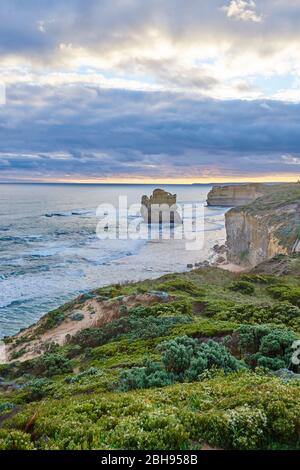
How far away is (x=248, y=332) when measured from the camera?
1126 cm

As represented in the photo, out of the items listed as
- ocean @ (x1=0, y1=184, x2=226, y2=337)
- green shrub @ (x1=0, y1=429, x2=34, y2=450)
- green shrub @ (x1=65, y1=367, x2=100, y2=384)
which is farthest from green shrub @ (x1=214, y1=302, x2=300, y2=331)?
ocean @ (x1=0, y1=184, x2=226, y2=337)

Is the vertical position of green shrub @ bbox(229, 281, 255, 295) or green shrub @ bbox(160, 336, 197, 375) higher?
green shrub @ bbox(160, 336, 197, 375)

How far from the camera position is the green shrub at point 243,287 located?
22.6 m

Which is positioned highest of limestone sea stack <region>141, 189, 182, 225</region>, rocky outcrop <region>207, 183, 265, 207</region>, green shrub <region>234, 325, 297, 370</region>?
rocky outcrop <region>207, 183, 265, 207</region>

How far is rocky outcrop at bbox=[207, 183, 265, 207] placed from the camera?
127250mm

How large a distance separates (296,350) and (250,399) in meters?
3.86

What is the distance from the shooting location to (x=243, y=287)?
2316 centimetres

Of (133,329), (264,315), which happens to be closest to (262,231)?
(264,315)

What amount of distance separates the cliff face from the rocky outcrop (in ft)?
205

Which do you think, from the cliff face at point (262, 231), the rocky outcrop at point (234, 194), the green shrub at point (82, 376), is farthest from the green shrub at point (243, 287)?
the rocky outcrop at point (234, 194)

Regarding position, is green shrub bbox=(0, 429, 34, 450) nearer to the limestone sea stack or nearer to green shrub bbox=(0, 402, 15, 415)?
green shrub bbox=(0, 402, 15, 415)
